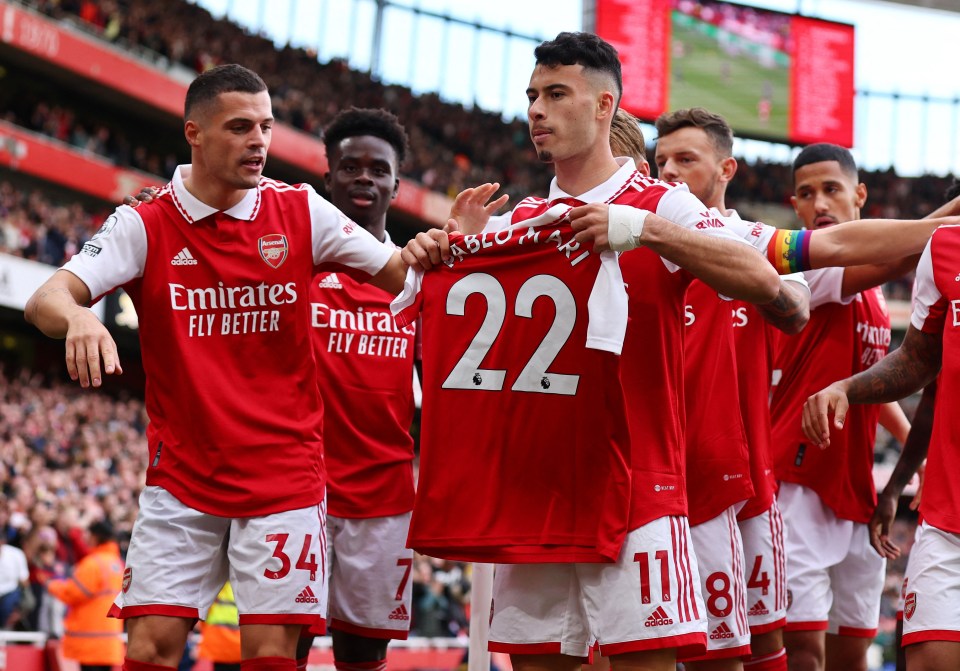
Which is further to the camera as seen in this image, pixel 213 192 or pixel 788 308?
pixel 213 192

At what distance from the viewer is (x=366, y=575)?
5.26m

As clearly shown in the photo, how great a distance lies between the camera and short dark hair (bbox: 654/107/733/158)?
5.09 meters

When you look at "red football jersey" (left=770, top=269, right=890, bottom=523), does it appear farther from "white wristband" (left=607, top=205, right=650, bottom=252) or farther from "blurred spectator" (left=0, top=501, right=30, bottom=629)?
"blurred spectator" (left=0, top=501, right=30, bottom=629)

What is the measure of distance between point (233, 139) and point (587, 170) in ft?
4.45

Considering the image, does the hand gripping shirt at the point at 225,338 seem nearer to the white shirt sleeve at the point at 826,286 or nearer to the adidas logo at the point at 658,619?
the adidas logo at the point at 658,619

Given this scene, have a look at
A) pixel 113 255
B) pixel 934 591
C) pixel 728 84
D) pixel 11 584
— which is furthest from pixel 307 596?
pixel 728 84

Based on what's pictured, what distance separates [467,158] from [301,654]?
31385 millimetres

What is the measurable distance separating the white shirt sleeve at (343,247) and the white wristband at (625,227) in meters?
1.27

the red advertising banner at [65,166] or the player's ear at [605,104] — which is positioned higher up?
the red advertising banner at [65,166]

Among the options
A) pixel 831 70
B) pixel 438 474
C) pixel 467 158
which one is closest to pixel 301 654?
pixel 438 474

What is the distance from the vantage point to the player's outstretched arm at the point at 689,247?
11.0 feet

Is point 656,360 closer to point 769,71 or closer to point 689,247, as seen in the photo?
point 689,247

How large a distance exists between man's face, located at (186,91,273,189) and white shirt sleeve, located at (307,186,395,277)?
0.95 feet

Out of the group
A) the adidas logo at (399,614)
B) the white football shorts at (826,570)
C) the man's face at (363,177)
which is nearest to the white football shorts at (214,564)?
the adidas logo at (399,614)
